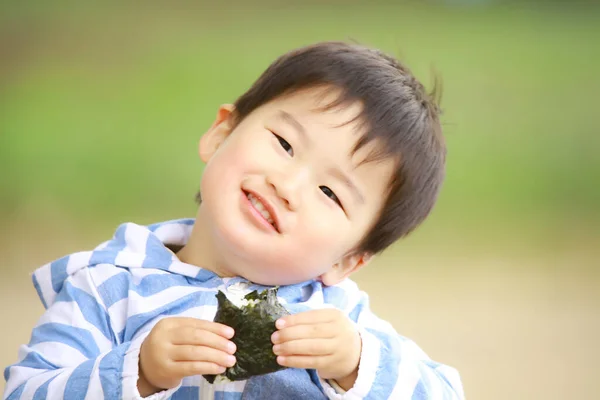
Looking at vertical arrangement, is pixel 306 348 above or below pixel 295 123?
below

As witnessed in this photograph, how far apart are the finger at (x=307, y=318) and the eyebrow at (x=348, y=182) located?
20 centimetres

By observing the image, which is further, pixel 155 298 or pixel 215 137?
pixel 215 137

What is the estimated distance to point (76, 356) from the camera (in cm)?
114

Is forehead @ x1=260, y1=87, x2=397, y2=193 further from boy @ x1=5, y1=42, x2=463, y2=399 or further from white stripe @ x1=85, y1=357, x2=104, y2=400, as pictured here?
white stripe @ x1=85, y1=357, x2=104, y2=400

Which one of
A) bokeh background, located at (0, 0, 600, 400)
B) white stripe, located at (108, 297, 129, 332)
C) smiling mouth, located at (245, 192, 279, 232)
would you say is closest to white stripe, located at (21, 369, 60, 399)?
white stripe, located at (108, 297, 129, 332)

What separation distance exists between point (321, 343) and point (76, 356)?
34cm

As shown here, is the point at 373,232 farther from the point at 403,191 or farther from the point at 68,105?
the point at 68,105

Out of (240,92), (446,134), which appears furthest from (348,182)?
(240,92)

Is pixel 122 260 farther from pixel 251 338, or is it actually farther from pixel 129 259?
pixel 251 338

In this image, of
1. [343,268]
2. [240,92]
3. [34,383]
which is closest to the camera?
[34,383]

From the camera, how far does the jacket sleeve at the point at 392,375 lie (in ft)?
3.61

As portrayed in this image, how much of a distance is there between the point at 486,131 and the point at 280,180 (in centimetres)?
255

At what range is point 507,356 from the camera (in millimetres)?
2344

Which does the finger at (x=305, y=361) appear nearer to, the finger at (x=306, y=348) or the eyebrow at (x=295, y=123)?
the finger at (x=306, y=348)
